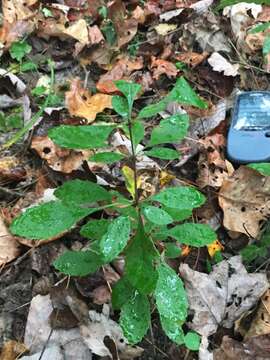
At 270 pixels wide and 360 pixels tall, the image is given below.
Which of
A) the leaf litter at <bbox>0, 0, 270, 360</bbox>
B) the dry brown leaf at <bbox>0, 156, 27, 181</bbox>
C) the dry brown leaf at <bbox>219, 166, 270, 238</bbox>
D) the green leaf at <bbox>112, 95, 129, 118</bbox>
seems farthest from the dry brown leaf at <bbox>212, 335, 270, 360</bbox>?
the dry brown leaf at <bbox>0, 156, 27, 181</bbox>

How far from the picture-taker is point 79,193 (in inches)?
51.4

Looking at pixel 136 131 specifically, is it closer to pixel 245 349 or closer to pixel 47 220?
pixel 47 220

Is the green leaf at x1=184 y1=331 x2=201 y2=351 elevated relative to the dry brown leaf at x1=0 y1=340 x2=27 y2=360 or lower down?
elevated

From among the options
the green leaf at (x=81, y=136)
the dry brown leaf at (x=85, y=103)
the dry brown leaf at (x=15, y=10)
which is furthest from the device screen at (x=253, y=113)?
the dry brown leaf at (x=15, y=10)

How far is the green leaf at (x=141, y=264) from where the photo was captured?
120cm

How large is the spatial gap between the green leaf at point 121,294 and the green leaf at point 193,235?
0.57ft

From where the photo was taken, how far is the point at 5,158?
2.09 meters

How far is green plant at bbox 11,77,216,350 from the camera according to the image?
47.8 inches

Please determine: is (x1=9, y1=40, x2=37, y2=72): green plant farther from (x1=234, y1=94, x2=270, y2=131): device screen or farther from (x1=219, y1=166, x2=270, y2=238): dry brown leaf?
(x1=219, y1=166, x2=270, y2=238): dry brown leaf

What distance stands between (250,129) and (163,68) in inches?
23.9

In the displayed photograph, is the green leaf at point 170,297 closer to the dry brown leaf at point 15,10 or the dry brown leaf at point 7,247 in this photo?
the dry brown leaf at point 7,247

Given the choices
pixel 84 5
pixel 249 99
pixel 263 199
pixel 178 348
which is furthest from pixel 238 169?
pixel 84 5

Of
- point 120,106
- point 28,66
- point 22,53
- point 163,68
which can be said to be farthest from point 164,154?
point 22,53

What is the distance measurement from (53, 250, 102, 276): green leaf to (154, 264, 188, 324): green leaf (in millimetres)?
202
